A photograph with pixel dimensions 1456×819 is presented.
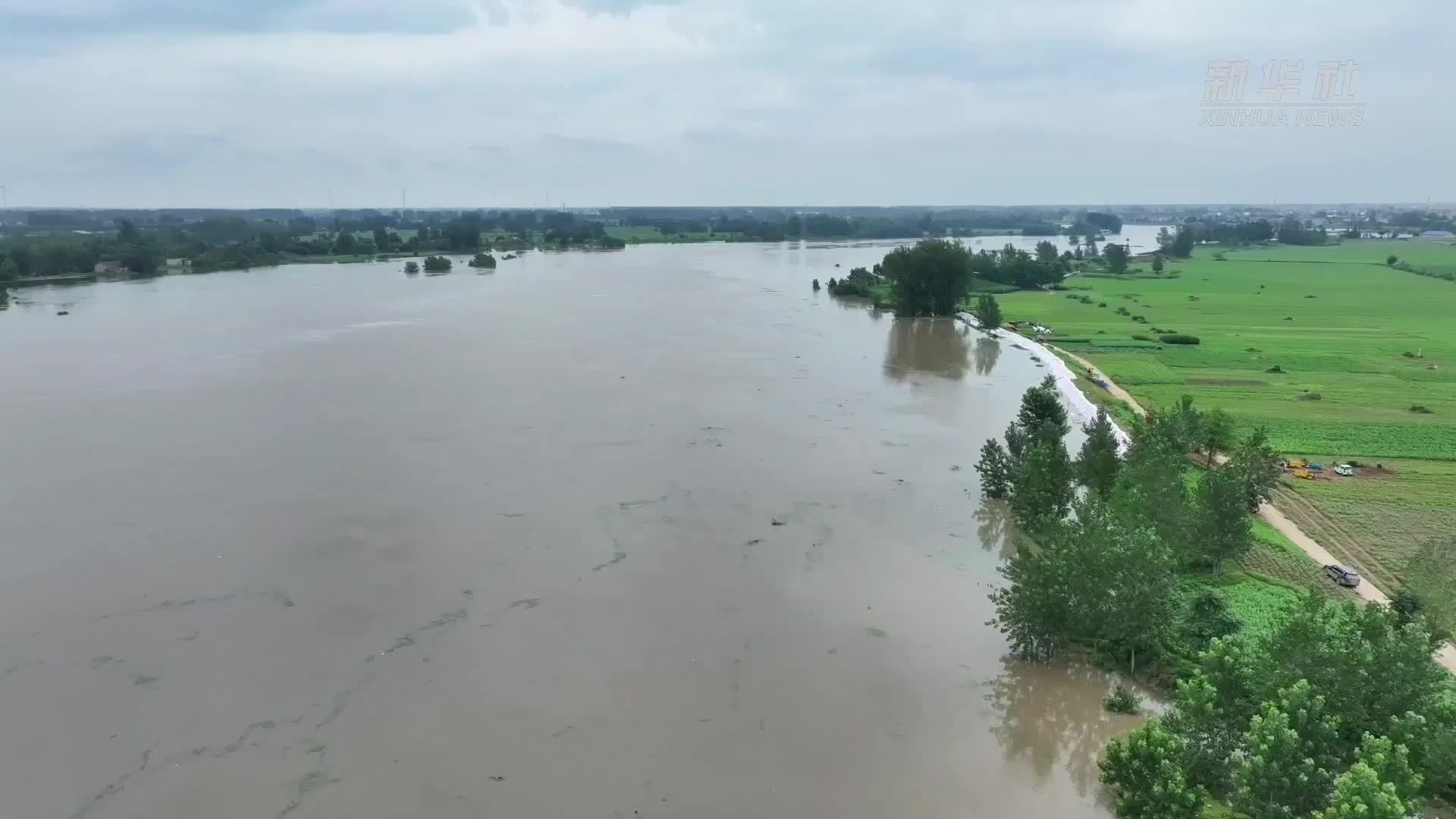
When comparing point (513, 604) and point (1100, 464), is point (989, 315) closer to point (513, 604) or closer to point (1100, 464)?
point (1100, 464)

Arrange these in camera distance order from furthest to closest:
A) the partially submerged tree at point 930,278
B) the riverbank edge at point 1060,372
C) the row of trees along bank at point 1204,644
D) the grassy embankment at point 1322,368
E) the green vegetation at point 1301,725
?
the partially submerged tree at point 930,278
the riverbank edge at point 1060,372
the grassy embankment at point 1322,368
the row of trees along bank at point 1204,644
the green vegetation at point 1301,725

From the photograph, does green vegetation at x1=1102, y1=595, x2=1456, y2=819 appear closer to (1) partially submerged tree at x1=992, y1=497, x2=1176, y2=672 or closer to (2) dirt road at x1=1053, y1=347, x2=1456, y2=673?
(2) dirt road at x1=1053, y1=347, x2=1456, y2=673

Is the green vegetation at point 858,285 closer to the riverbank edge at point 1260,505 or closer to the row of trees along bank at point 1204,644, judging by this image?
the riverbank edge at point 1260,505

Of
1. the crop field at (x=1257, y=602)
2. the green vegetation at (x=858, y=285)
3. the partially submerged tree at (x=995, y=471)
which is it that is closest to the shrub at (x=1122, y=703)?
the crop field at (x=1257, y=602)

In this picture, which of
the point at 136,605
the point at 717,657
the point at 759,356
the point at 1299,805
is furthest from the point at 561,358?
the point at 1299,805

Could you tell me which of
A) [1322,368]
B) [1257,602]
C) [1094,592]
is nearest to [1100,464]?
[1257,602]

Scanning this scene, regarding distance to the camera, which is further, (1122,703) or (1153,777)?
(1122,703)
